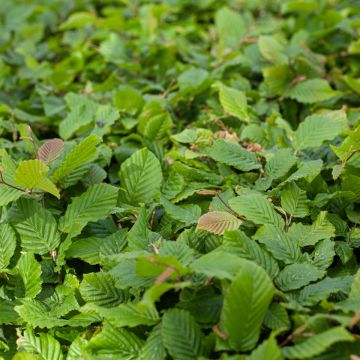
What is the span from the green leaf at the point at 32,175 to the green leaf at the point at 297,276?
2.09ft

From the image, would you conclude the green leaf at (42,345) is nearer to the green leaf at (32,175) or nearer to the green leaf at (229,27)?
the green leaf at (32,175)

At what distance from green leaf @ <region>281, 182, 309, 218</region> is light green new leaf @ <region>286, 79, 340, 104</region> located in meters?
0.74

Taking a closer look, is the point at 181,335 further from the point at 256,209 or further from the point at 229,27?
the point at 229,27

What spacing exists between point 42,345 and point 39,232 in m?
0.33

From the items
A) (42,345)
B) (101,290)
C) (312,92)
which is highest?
(312,92)

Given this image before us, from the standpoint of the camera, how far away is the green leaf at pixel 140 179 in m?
1.70

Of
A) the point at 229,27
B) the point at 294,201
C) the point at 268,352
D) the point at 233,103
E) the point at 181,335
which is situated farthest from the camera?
the point at 229,27

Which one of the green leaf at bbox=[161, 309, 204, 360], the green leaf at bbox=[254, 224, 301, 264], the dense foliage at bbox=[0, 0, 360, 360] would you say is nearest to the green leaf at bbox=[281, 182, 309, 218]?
the dense foliage at bbox=[0, 0, 360, 360]

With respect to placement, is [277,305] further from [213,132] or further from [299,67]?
[299,67]

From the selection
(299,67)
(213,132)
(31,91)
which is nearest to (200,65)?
(299,67)

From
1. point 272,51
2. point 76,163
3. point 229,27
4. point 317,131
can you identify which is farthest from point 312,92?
point 76,163

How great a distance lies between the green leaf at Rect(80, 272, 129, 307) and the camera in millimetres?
1390

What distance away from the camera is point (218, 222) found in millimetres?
1438

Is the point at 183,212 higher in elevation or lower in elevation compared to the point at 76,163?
lower
